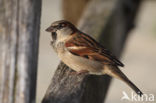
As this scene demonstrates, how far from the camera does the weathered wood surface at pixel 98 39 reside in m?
2.97

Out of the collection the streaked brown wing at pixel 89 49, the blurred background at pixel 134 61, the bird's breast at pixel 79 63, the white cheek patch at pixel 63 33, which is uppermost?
the white cheek patch at pixel 63 33

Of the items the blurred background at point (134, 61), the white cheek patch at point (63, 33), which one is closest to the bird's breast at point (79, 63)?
the white cheek patch at point (63, 33)

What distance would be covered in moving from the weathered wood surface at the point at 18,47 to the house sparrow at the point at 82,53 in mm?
1452

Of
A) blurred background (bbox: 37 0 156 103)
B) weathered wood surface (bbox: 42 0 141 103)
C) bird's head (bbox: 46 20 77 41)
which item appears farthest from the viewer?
blurred background (bbox: 37 0 156 103)

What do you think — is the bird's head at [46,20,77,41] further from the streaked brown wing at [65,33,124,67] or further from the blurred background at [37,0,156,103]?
the blurred background at [37,0,156,103]

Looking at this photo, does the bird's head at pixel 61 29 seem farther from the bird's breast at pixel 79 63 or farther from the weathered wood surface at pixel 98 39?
the weathered wood surface at pixel 98 39

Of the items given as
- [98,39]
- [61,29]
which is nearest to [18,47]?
[61,29]

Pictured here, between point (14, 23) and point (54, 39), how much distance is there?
5.79 ft

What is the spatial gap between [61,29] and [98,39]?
0.40m

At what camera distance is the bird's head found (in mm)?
3827

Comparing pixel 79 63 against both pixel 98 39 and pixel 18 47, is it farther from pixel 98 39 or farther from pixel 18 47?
pixel 18 47

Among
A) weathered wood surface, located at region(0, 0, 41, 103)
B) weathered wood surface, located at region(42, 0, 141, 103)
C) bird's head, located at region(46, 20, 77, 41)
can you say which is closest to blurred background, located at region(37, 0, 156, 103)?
weathered wood surface, located at region(42, 0, 141, 103)

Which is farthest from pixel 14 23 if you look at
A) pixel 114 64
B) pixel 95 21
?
pixel 95 21

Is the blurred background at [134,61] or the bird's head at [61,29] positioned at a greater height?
the bird's head at [61,29]
